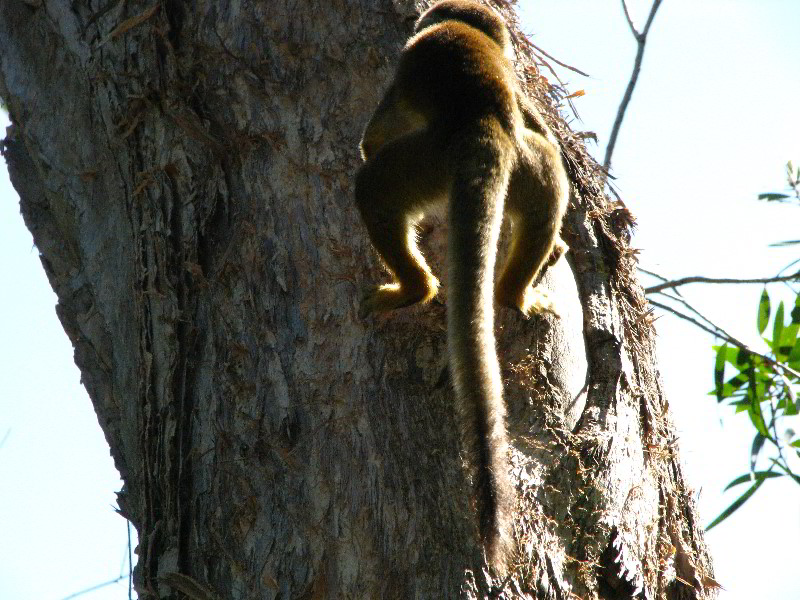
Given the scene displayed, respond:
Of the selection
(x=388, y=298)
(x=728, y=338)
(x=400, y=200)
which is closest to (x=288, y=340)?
(x=388, y=298)

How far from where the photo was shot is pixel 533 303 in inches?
142

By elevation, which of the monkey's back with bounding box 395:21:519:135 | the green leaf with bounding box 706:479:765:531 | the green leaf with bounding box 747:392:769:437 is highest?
the monkey's back with bounding box 395:21:519:135

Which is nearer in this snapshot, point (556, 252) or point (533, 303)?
point (533, 303)

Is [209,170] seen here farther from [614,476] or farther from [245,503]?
[614,476]

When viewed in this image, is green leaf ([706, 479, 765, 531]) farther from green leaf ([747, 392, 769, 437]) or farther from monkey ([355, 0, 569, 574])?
monkey ([355, 0, 569, 574])

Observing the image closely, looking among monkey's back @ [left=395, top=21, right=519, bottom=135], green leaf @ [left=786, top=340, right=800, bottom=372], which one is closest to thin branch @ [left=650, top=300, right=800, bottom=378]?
green leaf @ [left=786, top=340, right=800, bottom=372]

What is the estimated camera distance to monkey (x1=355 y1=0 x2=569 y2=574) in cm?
322

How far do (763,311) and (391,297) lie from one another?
10.9 ft

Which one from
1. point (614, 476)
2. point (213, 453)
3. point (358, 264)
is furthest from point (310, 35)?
point (614, 476)

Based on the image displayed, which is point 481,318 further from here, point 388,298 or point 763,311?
point 763,311

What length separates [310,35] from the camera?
4.04 metres

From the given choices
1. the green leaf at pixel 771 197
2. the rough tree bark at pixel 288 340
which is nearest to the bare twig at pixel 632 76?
the rough tree bark at pixel 288 340

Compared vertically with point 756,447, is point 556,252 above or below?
above

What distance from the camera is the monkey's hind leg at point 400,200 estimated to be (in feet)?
11.9
